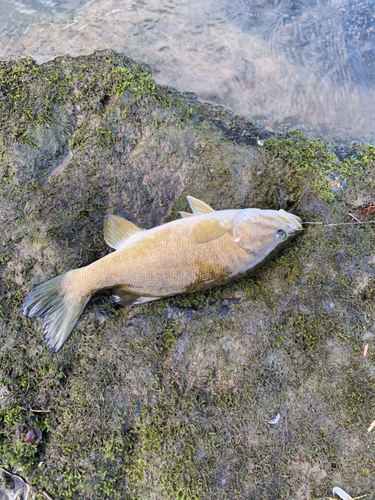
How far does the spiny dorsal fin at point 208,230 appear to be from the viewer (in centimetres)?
312

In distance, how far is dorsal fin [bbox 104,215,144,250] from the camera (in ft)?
10.8

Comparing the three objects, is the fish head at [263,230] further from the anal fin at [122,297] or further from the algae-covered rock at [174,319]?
the anal fin at [122,297]

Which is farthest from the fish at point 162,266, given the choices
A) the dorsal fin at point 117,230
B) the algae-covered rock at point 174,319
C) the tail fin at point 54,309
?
the algae-covered rock at point 174,319

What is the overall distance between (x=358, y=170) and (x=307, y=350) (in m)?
2.16

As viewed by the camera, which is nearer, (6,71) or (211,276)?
(211,276)

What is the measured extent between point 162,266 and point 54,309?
115 cm

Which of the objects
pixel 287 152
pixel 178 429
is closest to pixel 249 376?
pixel 178 429

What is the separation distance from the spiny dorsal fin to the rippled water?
169cm

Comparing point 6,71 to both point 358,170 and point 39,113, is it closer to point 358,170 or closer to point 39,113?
point 39,113

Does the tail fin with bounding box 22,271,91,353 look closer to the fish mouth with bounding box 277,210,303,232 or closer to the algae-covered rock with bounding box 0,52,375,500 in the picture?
the algae-covered rock with bounding box 0,52,375,500

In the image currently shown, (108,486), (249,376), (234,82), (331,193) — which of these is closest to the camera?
(108,486)

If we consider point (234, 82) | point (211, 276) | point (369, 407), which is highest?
point (234, 82)

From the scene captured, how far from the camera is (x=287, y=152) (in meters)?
3.76

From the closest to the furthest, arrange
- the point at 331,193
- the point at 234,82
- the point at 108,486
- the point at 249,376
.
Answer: the point at 108,486
the point at 249,376
the point at 331,193
the point at 234,82
